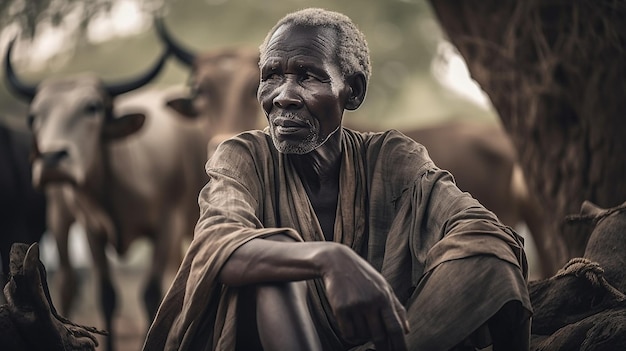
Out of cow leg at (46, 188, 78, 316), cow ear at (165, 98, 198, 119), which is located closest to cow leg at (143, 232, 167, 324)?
cow leg at (46, 188, 78, 316)

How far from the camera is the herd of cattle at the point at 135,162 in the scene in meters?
9.04

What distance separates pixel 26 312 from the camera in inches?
149

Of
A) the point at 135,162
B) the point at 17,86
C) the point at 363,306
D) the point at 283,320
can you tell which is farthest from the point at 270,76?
the point at 17,86

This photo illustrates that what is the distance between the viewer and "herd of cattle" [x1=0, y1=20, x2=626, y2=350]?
29.7 feet

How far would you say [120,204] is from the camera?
9609 mm

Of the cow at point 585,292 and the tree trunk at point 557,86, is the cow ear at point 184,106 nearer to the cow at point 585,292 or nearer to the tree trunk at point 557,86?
the tree trunk at point 557,86

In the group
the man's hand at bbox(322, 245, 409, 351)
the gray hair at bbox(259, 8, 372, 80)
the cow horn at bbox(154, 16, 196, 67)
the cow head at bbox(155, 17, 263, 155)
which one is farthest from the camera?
the cow horn at bbox(154, 16, 196, 67)

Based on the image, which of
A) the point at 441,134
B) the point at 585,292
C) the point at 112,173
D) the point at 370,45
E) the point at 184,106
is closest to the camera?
the point at 585,292

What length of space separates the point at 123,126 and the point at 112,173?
1.39 ft

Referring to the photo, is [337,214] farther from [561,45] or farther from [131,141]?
[131,141]

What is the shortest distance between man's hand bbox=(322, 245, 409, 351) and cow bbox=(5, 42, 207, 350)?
5.78 meters

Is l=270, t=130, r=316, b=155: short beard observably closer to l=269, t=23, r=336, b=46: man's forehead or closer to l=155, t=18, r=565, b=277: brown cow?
l=269, t=23, r=336, b=46: man's forehead

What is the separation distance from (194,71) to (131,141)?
793 millimetres

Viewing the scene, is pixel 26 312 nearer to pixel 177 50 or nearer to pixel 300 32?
pixel 300 32
